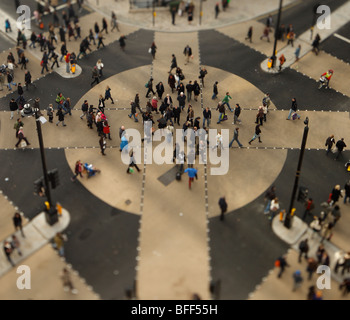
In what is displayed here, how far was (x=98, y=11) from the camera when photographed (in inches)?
1759

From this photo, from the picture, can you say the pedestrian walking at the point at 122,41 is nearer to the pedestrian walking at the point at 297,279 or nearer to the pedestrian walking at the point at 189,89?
the pedestrian walking at the point at 189,89

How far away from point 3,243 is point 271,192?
1400cm

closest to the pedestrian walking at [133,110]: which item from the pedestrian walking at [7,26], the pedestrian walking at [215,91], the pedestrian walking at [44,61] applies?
the pedestrian walking at [215,91]

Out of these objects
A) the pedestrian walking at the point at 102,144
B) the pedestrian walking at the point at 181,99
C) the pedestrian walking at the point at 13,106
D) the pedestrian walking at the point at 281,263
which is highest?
the pedestrian walking at the point at 181,99

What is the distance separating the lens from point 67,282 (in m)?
22.8

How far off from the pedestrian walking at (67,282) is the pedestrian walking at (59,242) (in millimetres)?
1528

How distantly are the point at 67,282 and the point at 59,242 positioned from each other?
7.53ft

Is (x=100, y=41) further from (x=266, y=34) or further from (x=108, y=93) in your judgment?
(x=266, y=34)

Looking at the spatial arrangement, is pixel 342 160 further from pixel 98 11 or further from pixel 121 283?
pixel 98 11

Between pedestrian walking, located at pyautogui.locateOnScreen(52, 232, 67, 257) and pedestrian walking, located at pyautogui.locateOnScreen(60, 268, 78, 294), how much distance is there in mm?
1528

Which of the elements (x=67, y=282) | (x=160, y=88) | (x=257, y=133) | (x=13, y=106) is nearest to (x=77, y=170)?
(x=67, y=282)

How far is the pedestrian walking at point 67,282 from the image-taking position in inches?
893

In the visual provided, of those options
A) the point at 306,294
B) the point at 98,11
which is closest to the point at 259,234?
the point at 306,294

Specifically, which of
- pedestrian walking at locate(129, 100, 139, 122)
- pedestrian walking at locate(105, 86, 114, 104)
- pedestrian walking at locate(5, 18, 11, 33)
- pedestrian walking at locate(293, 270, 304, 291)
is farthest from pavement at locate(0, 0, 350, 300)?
pedestrian walking at locate(5, 18, 11, 33)
